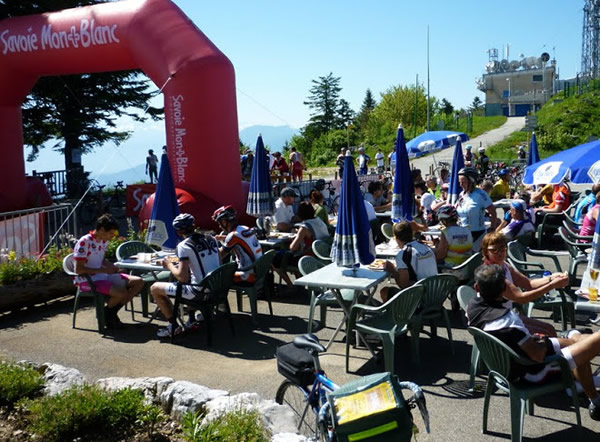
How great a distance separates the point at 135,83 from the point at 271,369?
22853mm

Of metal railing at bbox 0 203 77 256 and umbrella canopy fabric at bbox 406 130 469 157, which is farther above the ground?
umbrella canopy fabric at bbox 406 130 469 157

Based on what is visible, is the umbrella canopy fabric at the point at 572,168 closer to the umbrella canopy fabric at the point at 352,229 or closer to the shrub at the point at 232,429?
the umbrella canopy fabric at the point at 352,229

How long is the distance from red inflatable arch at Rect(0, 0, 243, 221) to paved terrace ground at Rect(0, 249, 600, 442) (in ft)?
15.6

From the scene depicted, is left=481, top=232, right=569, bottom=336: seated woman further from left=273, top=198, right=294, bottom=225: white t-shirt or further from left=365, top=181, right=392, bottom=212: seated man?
left=365, top=181, right=392, bottom=212: seated man

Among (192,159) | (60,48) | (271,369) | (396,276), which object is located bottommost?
(271,369)

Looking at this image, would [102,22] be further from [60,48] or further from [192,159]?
[192,159]

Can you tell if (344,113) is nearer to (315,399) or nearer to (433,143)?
(433,143)

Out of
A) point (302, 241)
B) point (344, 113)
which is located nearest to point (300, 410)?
point (302, 241)

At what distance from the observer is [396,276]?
6473 millimetres

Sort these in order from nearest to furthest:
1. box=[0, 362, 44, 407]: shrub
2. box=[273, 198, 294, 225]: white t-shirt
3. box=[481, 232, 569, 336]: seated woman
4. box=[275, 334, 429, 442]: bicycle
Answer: box=[275, 334, 429, 442]: bicycle < box=[0, 362, 44, 407]: shrub < box=[481, 232, 569, 336]: seated woman < box=[273, 198, 294, 225]: white t-shirt

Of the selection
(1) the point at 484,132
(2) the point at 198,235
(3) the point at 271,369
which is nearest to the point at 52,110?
(2) the point at 198,235

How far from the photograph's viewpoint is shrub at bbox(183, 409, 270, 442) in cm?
376

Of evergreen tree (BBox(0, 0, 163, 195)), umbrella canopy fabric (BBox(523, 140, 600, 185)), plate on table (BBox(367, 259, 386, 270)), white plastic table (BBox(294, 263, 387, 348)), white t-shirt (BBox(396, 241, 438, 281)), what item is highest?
evergreen tree (BBox(0, 0, 163, 195))

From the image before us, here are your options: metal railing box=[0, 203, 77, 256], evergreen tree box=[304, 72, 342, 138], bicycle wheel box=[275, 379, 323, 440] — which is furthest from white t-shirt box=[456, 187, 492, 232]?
evergreen tree box=[304, 72, 342, 138]
